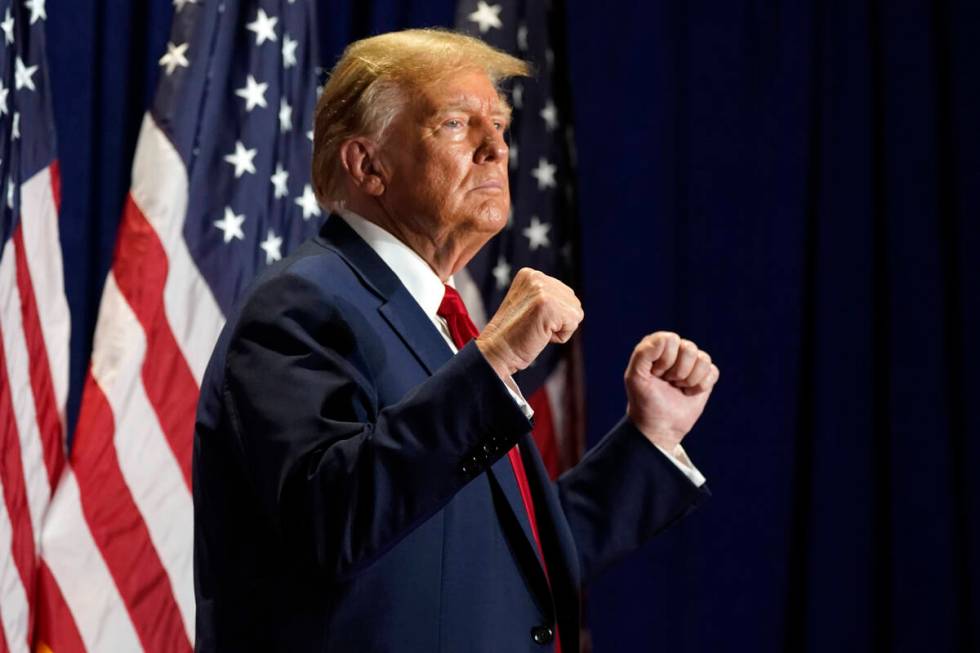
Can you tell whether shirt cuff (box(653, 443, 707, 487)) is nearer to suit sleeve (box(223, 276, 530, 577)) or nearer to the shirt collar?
the shirt collar

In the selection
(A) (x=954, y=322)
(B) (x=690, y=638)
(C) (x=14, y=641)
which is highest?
(A) (x=954, y=322)

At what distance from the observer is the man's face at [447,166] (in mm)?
1713

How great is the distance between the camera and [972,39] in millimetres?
3377

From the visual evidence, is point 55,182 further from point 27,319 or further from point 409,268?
point 409,268

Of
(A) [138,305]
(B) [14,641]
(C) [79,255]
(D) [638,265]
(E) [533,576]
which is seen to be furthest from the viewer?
(D) [638,265]

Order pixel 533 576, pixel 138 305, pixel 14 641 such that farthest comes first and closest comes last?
pixel 138 305 → pixel 14 641 → pixel 533 576

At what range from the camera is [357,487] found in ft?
4.39

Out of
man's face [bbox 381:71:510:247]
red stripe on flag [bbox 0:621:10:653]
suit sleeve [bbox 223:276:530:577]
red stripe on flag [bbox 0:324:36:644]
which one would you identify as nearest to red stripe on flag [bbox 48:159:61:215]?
red stripe on flag [bbox 0:324:36:644]

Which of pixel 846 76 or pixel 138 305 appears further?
pixel 846 76

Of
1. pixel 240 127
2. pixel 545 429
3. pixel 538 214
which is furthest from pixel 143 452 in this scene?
pixel 538 214

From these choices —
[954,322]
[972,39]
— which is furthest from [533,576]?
[972,39]

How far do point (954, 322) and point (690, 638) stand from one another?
103 cm

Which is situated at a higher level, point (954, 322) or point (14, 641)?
point (954, 322)

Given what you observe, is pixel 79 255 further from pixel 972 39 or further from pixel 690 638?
pixel 972 39
